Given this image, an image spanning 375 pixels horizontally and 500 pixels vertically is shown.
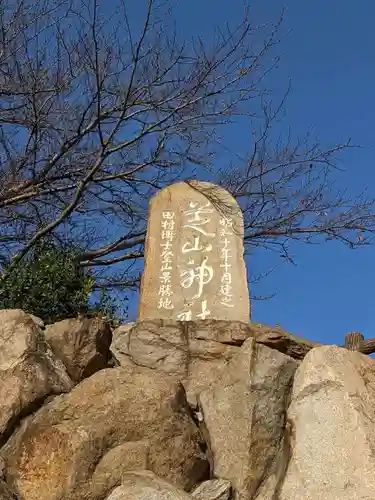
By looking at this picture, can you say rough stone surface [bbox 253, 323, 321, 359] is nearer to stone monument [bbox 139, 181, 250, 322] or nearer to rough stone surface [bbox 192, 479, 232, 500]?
stone monument [bbox 139, 181, 250, 322]

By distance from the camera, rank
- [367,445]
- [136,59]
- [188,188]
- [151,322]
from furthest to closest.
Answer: [188,188]
[136,59]
[151,322]
[367,445]

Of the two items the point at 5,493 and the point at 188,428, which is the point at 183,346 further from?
Answer: the point at 5,493

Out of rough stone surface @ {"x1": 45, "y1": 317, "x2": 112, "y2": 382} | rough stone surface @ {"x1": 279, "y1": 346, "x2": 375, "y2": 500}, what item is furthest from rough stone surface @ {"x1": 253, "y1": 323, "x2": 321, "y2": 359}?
rough stone surface @ {"x1": 45, "y1": 317, "x2": 112, "y2": 382}

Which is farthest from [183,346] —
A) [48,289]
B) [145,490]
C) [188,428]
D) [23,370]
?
[48,289]

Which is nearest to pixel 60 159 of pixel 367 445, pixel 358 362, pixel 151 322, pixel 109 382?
pixel 151 322

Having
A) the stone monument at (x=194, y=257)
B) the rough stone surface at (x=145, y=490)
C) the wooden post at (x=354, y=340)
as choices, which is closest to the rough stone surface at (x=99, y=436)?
the rough stone surface at (x=145, y=490)

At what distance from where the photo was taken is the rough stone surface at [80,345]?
4543 mm

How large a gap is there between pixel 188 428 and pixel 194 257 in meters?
2.92

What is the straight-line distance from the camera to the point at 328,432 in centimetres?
342

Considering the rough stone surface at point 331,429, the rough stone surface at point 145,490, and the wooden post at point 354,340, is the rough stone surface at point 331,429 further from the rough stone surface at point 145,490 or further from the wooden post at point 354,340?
the wooden post at point 354,340

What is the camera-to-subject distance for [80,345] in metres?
4.61

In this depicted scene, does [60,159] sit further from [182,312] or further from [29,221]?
[182,312]

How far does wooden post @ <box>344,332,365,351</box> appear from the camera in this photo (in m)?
6.82

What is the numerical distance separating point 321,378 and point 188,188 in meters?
3.76
